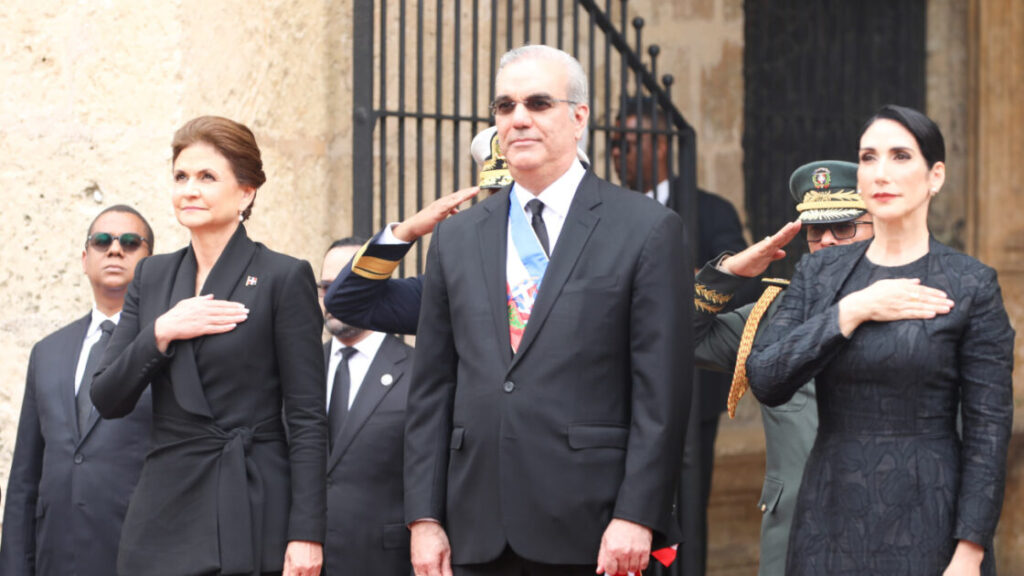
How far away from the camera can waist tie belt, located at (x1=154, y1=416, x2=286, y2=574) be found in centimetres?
393

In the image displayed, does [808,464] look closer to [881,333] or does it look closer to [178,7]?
[881,333]

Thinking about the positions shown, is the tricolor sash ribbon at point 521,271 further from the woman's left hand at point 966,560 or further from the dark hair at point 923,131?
the woman's left hand at point 966,560

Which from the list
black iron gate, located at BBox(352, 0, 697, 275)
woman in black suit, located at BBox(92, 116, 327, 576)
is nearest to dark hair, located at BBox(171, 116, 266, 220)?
woman in black suit, located at BBox(92, 116, 327, 576)

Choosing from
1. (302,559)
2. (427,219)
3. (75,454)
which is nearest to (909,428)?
(427,219)

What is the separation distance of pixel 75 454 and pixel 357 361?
872 millimetres

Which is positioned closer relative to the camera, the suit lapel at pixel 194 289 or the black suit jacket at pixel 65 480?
the suit lapel at pixel 194 289

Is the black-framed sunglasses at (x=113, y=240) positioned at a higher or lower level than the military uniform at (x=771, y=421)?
higher

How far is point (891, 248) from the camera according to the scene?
150 inches

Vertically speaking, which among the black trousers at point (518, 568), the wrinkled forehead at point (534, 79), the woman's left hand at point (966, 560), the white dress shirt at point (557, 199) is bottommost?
the black trousers at point (518, 568)

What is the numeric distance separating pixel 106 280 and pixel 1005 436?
2.74m

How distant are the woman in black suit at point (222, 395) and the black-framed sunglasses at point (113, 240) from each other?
1048 mm

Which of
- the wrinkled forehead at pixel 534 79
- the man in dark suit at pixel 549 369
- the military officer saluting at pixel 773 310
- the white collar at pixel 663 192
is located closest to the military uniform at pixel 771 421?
the military officer saluting at pixel 773 310

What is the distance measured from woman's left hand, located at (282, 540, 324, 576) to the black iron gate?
1.93 metres

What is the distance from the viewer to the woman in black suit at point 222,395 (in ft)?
13.0
